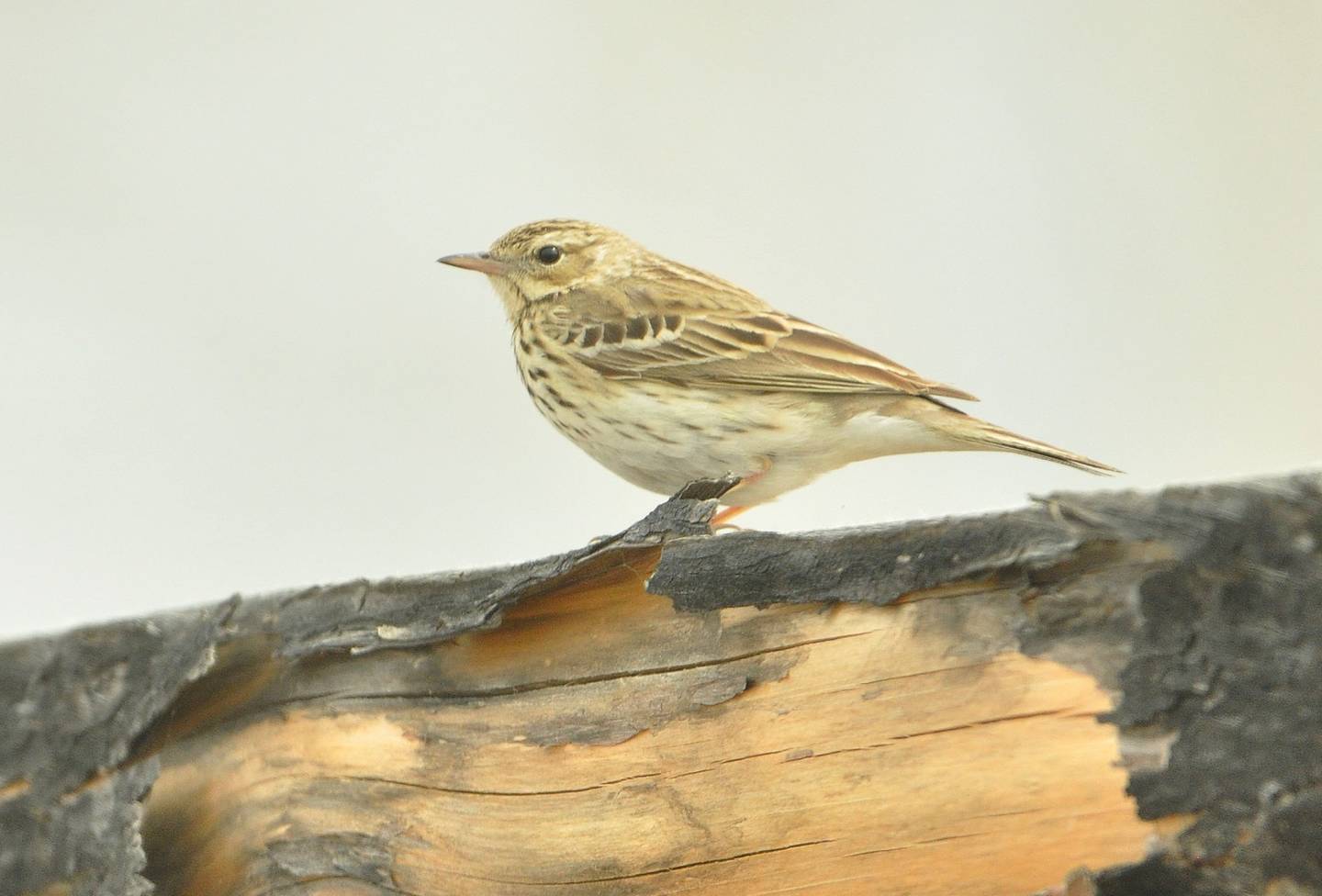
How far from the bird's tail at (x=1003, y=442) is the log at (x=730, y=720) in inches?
50.8

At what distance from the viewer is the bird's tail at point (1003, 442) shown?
10.6 feet

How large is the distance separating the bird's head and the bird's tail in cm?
142

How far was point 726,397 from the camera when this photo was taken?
3791 mm

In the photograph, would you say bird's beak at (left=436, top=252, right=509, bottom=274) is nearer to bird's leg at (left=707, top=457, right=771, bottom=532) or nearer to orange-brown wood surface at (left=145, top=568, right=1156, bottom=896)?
bird's leg at (left=707, top=457, right=771, bottom=532)

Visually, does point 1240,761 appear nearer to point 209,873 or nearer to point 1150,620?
point 1150,620

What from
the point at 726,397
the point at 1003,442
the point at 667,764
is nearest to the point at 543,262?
the point at 726,397

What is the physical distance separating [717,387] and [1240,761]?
2.34 metres

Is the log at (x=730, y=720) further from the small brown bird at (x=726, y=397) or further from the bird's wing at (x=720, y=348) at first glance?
the bird's wing at (x=720, y=348)

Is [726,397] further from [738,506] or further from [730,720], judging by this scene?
[730,720]

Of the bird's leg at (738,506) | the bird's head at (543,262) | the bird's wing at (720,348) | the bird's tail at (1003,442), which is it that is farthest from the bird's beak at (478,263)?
the bird's tail at (1003,442)

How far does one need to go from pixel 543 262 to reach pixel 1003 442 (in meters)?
1.79

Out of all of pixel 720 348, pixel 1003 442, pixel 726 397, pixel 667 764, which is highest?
pixel 720 348

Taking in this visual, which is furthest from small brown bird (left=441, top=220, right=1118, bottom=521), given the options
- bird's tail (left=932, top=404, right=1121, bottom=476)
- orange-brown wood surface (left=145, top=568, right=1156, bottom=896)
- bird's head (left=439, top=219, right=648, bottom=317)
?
orange-brown wood surface (left=145, top=568, right=1156, bottom=896)

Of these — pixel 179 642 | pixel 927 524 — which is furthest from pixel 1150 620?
pixel 179 642
